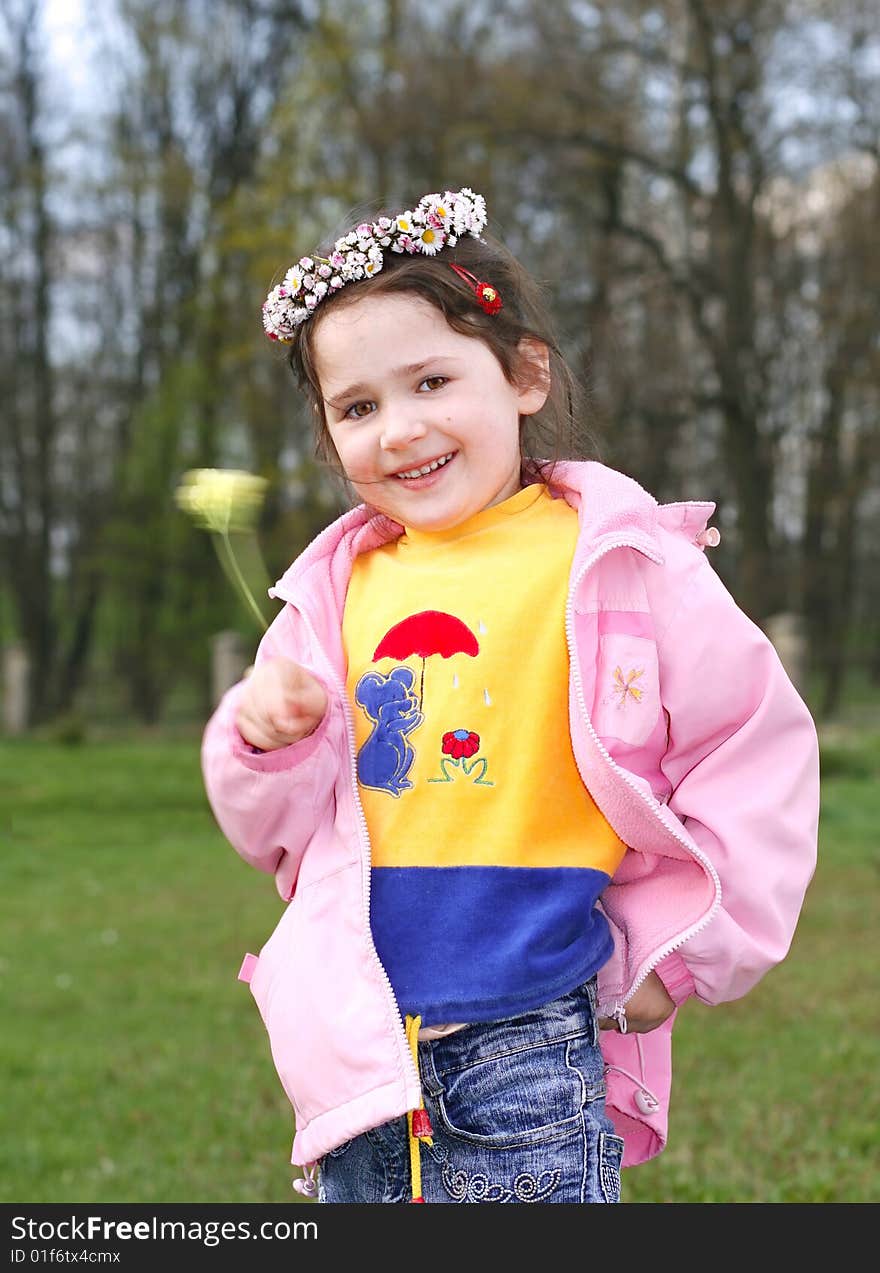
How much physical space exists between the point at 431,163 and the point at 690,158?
359 cm

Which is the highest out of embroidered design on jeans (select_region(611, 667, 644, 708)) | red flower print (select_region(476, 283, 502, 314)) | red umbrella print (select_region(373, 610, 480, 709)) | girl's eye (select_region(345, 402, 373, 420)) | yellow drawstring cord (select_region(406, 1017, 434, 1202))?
red flower print (select_region(476, 283, 502, 314))

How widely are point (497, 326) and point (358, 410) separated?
0.24m

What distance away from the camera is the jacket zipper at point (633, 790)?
80.0 inches

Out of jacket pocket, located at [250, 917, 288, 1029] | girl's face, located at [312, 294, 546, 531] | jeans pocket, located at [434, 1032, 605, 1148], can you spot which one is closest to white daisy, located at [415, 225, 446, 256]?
girl's face, located at [312, 294, 546, 531]

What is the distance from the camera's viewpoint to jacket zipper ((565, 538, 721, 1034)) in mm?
2031

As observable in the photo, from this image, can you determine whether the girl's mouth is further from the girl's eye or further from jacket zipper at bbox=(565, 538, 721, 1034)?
jacket zipper at bbox=(565, 538, 721, 1034)

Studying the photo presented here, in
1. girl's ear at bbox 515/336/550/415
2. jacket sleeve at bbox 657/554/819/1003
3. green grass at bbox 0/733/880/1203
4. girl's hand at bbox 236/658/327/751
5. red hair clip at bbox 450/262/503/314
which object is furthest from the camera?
green grass at bbox 0/733/880/1203

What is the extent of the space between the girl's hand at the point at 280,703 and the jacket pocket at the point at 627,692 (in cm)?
39

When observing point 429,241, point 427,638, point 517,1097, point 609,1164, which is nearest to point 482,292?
point 429,241

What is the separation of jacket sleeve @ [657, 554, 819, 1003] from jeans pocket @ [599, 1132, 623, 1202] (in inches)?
10.3

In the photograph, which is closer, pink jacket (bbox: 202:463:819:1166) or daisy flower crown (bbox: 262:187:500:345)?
pink jacket (bbox: 202:463:819:1166)

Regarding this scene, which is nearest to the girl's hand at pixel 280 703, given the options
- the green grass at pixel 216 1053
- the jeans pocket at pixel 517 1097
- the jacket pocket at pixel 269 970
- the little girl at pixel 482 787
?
the little girl at pixel 482 787

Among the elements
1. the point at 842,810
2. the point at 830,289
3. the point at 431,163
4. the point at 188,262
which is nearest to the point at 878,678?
the point at 830,289

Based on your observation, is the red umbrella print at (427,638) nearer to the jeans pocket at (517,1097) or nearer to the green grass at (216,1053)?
the jeans pocket at (517,1097)
